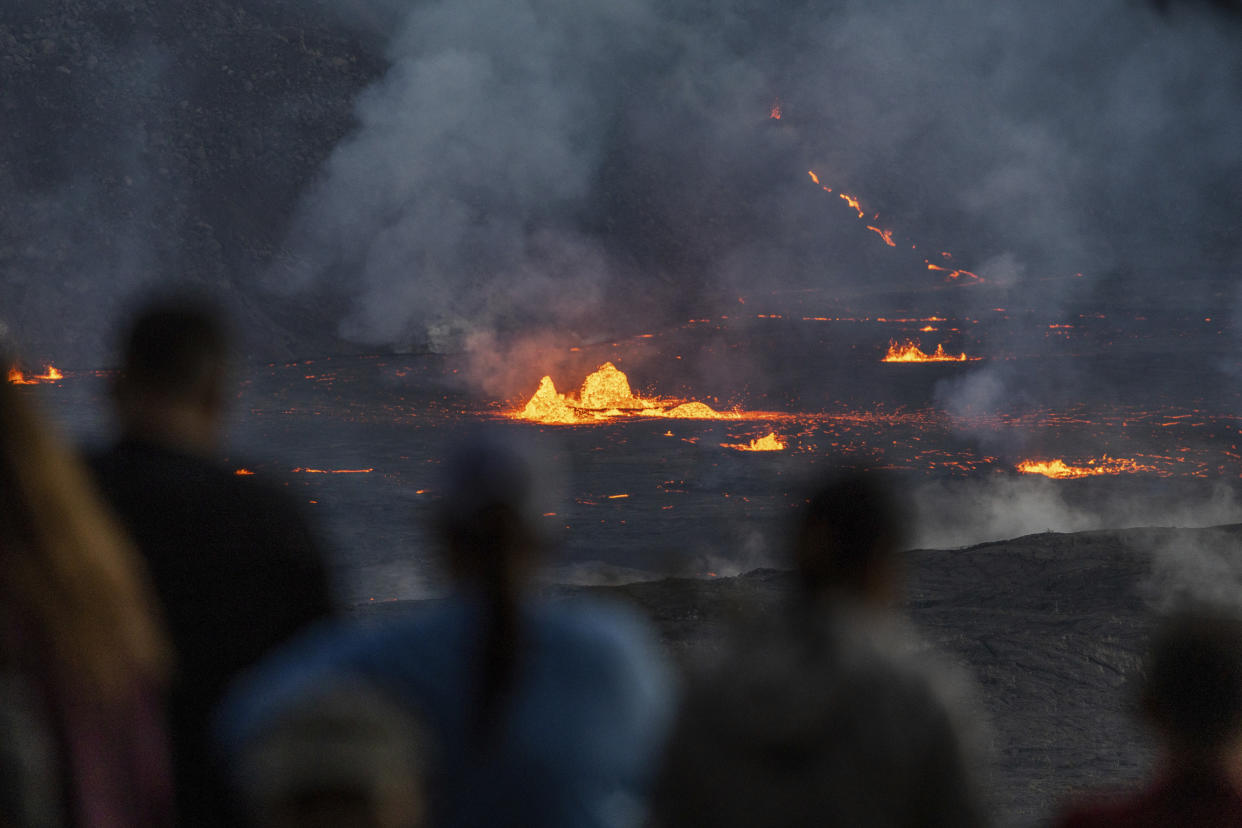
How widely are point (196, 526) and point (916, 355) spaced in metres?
36.0

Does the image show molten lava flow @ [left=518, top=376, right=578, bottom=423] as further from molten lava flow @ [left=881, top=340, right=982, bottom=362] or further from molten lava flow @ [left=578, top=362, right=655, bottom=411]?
molten lava flow @ [left=881, top=340, right=982, bottom=362]

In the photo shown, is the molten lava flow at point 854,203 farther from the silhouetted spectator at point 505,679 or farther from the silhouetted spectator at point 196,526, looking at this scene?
the silhouetted spectator at point 505,679

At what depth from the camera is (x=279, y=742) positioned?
112 cm

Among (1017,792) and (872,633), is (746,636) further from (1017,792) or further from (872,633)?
(1017,792)

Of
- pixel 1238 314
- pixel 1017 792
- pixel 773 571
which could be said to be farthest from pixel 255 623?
pixel 1238 314

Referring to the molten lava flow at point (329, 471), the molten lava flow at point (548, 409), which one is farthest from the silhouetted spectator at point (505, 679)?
the molten lava flow at point (548, 409)

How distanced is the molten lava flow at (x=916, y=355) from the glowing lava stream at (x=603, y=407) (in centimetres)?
1290

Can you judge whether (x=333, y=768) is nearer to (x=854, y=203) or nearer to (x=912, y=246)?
(x=854, y=203)

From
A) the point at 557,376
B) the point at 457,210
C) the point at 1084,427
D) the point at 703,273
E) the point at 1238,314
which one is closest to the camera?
the point at 1084,427

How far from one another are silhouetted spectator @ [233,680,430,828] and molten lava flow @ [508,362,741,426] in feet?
63.7

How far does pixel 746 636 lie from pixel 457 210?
129 ft

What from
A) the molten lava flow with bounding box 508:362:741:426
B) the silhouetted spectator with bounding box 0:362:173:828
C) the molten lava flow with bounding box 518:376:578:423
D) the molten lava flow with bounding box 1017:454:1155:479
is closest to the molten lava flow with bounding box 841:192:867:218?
the molten lava flow with bounding box 508:362:741:426

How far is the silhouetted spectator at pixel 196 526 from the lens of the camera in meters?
1.76

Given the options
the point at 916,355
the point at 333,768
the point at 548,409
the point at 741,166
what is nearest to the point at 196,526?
the point at 333,768
